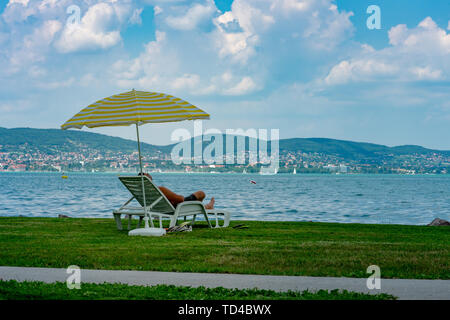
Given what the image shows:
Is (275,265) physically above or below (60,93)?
below

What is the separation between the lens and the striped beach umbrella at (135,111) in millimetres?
10688

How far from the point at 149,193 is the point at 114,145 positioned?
385 feet

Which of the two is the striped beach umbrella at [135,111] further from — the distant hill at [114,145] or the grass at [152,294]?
the distant hill at [114,145]

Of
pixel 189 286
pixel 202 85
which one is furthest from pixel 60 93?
pixel 189 286

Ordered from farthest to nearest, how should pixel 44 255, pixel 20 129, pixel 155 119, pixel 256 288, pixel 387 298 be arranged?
1. pixel 20 129
2. pixel 155 119
3. pixel 44 255
4. pixel 256 288
5. pixel 387 298

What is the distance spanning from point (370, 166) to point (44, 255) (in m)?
144

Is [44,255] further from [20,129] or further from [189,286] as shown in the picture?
[20,129]

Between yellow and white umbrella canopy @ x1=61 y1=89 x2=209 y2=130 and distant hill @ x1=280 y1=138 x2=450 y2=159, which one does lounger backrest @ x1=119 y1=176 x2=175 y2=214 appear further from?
distant hill @ x1=280 y1=138 x2=450 y2=159

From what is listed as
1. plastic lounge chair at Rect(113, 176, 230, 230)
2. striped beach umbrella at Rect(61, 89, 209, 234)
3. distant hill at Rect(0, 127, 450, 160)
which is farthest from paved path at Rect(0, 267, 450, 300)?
distant hill at Rect(0, 127, 450, 160)

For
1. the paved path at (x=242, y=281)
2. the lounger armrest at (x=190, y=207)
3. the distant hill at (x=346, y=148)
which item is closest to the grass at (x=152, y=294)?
the paved path at (x=242, y=281)

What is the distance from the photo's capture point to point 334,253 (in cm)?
809

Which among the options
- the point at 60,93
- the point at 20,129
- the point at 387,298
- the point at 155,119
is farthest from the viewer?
the point at 20,129

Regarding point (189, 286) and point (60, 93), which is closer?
point (189, 286)

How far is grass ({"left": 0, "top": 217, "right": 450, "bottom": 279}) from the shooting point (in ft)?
22.2
